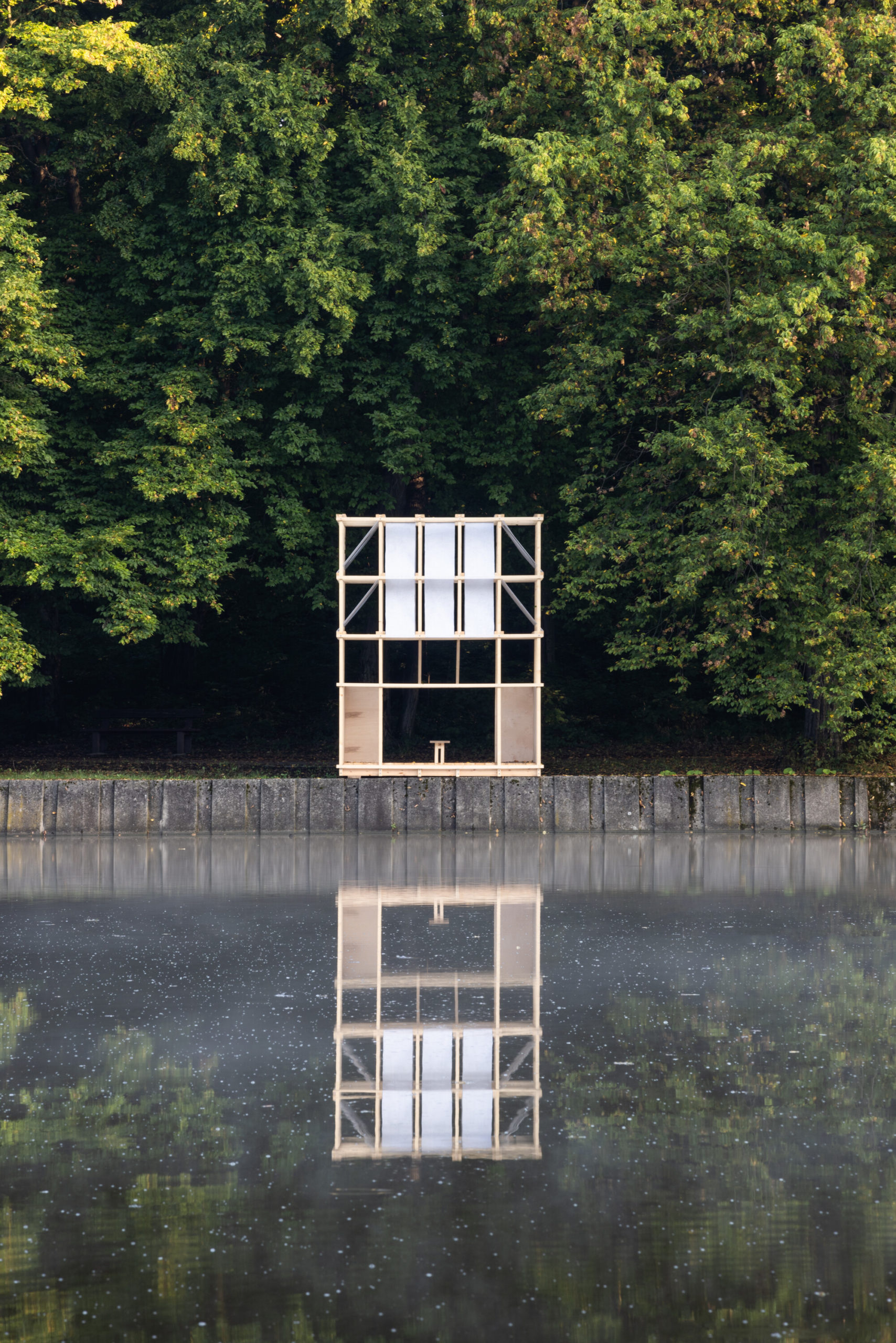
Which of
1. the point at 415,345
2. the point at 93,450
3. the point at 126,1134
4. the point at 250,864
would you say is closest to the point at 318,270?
the point at 415,345

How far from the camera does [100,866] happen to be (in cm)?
1542

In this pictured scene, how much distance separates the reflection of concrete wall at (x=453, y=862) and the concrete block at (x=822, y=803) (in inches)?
13.4

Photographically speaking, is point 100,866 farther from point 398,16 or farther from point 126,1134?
point 398,16

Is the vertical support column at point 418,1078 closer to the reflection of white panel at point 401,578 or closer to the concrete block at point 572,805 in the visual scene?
the concrete block at point 572,805

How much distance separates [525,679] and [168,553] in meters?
8.74

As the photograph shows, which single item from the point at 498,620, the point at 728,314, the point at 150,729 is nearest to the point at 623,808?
the point at 498,620

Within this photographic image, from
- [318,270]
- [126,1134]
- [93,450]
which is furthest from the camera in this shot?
[93,450]

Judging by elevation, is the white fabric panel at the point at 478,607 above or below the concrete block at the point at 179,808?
above

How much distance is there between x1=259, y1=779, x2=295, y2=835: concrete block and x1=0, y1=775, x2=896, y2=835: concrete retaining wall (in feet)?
0.04

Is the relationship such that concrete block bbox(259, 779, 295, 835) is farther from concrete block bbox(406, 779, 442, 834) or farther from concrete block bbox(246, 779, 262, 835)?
concrete block bbox(406, 779, 442, 834)

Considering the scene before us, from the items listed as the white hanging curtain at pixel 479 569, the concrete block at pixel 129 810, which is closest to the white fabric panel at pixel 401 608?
the white hanging curtain at pixel 479 569

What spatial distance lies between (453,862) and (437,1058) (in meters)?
8.06

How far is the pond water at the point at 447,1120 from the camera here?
4879mm

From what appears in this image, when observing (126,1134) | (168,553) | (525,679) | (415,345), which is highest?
(415,345)
